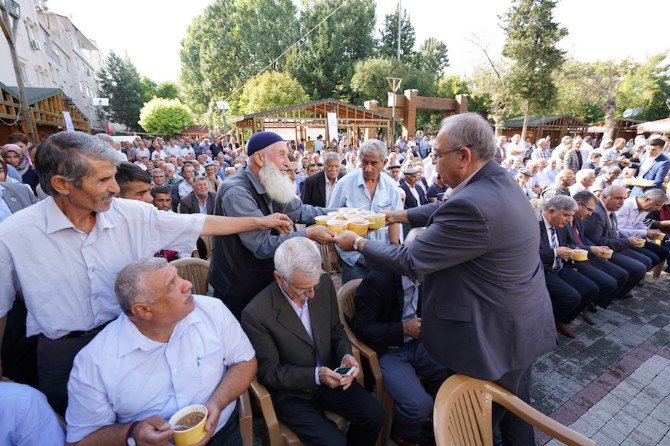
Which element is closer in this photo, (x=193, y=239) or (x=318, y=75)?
(x=193, y=239)

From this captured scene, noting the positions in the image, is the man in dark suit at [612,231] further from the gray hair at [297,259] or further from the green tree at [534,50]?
the green tree at [534,50]

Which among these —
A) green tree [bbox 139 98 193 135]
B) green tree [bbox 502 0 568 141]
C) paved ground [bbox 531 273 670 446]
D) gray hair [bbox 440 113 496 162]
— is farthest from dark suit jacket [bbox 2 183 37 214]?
green tree [bbox 139 98 193 135]

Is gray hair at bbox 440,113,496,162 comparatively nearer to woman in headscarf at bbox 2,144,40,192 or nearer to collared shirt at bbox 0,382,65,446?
collared shirt at bbox 0,382,65,446

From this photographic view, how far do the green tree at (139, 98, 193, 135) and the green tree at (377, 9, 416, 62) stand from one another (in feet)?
84.6

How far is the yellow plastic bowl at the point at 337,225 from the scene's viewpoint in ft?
8.09

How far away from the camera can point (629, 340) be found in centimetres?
395

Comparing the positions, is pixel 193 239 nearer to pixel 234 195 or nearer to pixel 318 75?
pixel 234 195

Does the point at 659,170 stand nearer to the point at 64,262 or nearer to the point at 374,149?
the point at 374,149

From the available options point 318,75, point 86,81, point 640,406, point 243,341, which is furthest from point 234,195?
point 86,81

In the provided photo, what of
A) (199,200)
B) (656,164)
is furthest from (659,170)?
(199,200)

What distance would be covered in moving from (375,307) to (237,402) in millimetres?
1212

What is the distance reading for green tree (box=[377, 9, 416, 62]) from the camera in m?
42.8

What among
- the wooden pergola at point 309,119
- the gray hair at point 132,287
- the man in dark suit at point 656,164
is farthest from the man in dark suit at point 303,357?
the wooden pergola at point 309,119

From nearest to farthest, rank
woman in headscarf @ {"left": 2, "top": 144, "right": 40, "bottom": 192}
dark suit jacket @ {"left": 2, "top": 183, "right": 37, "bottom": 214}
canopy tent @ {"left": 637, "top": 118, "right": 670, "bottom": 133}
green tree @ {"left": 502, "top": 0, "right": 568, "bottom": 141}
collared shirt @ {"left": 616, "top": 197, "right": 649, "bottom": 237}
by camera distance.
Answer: dark suit jacket @ {"left": 2, "top": 183, "right": 37, "bottom": 214} < collared shirt @ {"left": 616, "top": 197, "right": 649, "bottom": 237} < woman in headscarf @ {"left": 2, "top": 144, "right": 40, "bottom": 192} < canopy tent @ {"left": 637, "top": 118, "right": 670, "bottom": 133} < green tree @ {"left": 502, "top": 0, "right": 568, "bottom": 141}
